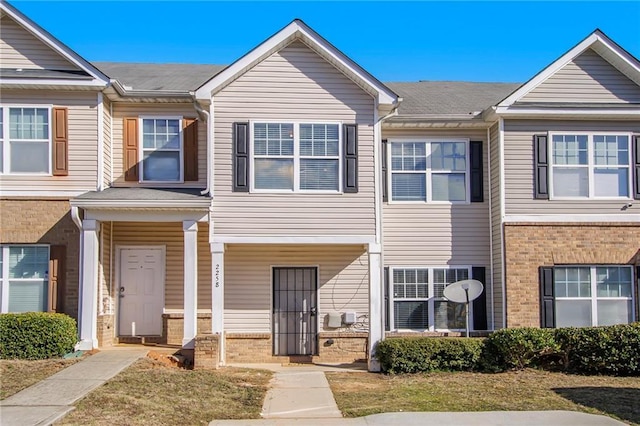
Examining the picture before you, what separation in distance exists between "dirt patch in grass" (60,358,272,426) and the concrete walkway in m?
0.22

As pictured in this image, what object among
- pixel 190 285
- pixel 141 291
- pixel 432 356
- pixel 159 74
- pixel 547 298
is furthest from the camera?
pixel 159 74

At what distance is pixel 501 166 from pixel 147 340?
350 inches

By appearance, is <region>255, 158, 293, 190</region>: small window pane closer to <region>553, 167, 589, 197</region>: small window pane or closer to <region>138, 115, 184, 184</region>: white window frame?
<region>138, 115, 184, 184</region>: white window frame

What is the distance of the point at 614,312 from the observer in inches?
609

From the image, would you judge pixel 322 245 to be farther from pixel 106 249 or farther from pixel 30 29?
pixel 30 29

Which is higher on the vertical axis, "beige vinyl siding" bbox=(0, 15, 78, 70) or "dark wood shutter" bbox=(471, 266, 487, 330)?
"beige vinyl siding" bbox=(0, 15, 78, 70)

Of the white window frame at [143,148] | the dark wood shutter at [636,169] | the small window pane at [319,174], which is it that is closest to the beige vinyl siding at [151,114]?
the white window frame at [143,148]

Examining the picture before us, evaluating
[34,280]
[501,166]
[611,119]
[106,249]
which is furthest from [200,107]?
[611,119]

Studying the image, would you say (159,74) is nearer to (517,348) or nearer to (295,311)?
(295,311)

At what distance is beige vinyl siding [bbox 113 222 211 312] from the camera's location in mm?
15883

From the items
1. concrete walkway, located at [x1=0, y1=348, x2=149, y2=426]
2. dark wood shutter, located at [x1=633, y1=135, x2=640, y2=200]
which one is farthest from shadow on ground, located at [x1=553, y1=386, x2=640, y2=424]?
concrete walkway, located at [x1=0, y1=348, x2=149, y2=426]

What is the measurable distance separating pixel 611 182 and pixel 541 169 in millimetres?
1652

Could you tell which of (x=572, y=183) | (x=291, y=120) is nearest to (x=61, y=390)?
(x=291, y=120)

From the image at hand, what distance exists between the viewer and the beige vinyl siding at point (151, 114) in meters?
15.9
